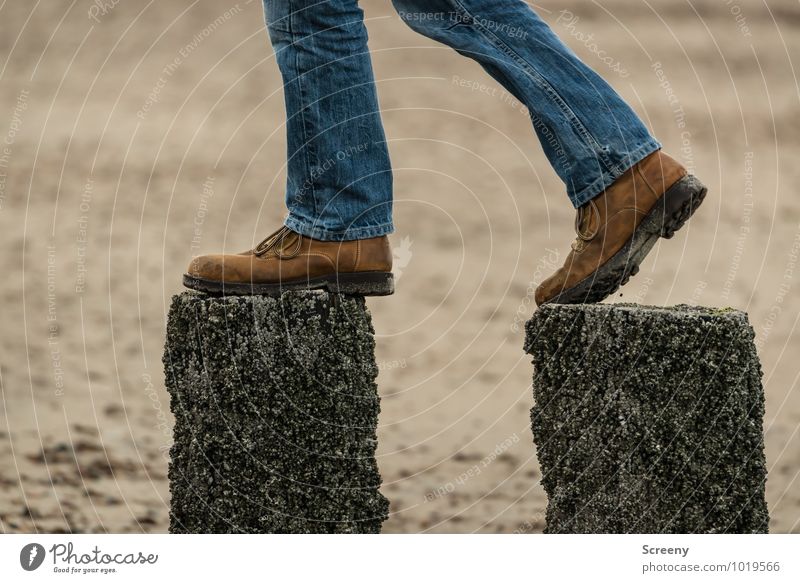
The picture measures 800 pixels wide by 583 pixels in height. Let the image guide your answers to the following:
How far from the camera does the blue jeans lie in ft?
5.57

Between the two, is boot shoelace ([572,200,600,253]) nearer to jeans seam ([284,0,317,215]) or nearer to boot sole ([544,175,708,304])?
boot sole ([544,175,708,304])

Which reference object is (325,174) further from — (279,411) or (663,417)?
(663,417)

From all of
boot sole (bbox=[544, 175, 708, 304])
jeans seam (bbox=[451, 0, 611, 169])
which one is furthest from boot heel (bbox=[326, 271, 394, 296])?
jeans seam (bbox=[451, 0, 611, 169])

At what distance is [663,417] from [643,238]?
0.98 feet

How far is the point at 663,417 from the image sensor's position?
5.30 feet

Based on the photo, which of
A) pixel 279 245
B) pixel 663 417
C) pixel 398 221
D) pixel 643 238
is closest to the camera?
pixel 663 417

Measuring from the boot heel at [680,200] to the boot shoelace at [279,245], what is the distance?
2.01ft

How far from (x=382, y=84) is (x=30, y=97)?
2.20m

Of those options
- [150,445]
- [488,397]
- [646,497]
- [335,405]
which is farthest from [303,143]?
[488,397]

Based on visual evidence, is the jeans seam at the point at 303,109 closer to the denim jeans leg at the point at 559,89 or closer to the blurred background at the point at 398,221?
the denim jeans leg at the point at 559,89

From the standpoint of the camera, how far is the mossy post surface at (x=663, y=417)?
63.0 inches

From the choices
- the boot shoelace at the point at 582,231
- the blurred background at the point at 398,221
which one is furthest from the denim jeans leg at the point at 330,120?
the blurred background at the point at 398,221

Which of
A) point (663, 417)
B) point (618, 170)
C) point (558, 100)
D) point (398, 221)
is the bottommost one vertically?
point (663, 417)

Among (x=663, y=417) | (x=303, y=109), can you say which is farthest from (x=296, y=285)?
(x=663, y=417)
